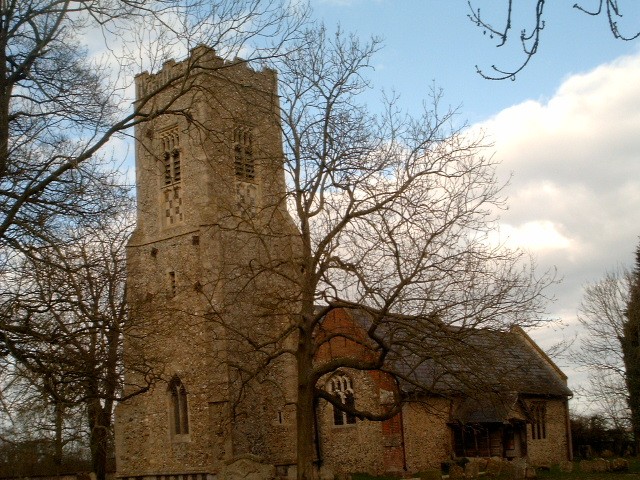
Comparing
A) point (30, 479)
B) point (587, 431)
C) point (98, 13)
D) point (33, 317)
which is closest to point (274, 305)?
point (33, 317)

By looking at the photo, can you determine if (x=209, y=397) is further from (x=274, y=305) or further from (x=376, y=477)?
(x=274, y=305)

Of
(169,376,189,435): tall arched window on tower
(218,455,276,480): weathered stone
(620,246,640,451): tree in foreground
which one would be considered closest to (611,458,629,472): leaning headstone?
(620,246,640,451): tree in foreground

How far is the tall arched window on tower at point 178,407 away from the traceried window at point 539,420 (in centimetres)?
1427

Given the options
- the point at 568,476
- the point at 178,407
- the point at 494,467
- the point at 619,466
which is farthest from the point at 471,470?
the point at 178,407

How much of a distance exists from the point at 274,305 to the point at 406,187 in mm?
3770

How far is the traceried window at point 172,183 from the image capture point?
1324 inches

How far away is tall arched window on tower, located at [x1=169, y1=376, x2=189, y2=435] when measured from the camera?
105 ft

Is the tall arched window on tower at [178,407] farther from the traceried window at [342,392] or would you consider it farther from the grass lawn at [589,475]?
the grass lawn at [589,475]

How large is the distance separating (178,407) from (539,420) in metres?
15.3

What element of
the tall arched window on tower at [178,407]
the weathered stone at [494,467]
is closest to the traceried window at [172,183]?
the tall arched window on tower at [178,407]

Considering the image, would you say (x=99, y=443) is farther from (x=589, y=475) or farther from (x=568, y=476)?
(x=589, y=475)

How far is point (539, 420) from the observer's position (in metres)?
35.9

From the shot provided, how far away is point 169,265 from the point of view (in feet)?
109

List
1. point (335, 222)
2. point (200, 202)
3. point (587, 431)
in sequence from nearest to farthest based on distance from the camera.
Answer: point (335, 222) → point (200, 202) → point (587, 431)
